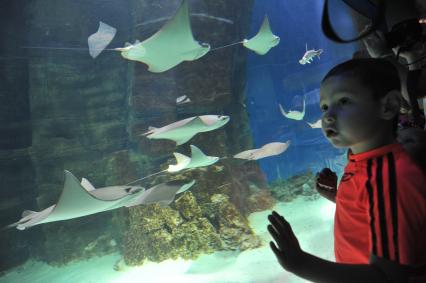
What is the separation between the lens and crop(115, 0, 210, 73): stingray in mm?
3791

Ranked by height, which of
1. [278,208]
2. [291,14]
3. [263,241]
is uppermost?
[291,14]

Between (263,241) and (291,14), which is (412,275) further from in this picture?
(291,14)

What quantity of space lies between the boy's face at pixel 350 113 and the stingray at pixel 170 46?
3220mm

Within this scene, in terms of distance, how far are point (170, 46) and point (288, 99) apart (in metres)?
5.14

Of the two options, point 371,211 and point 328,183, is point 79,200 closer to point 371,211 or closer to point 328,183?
point 328,183

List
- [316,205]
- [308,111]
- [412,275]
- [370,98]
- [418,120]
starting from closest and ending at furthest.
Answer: [412,275] < [370,98] < [418,120] < [316,205] < [308,111]

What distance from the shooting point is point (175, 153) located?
4.27 meters

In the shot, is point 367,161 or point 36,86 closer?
point 367,161

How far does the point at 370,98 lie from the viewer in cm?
86

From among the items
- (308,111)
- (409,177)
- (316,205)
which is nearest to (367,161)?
(409,177)

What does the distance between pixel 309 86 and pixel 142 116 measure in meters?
4.50

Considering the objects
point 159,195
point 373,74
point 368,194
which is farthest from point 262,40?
point 368,194

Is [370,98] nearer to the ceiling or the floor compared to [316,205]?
nearer to the ceiling

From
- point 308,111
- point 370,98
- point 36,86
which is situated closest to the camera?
point 370,98
